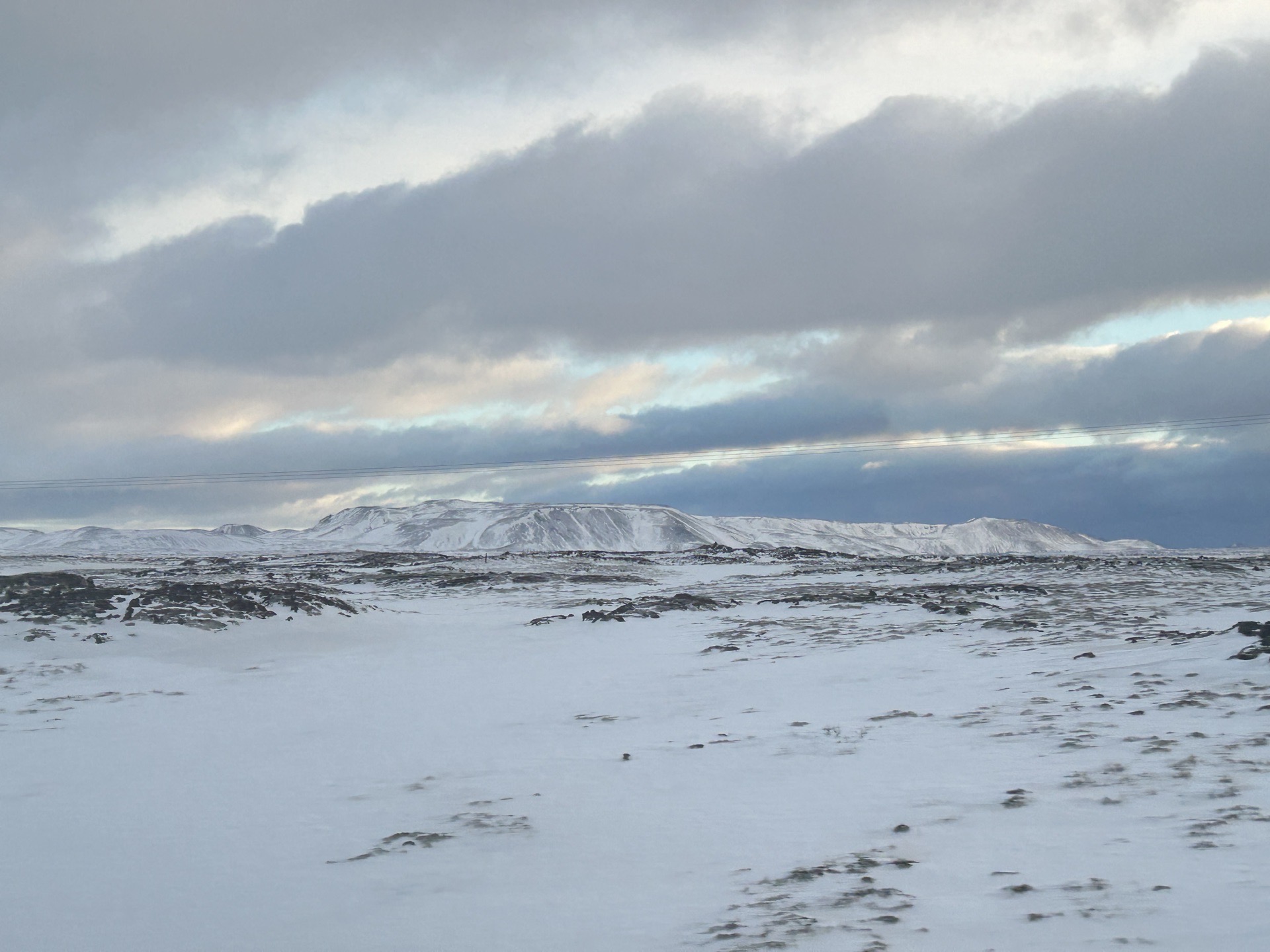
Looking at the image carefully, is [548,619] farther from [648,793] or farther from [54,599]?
[648,793]

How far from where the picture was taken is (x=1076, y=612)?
26.1 m

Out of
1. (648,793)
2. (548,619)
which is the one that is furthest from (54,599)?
(648,793)

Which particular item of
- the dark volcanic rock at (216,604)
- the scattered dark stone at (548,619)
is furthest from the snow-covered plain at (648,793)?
the scattered dark stone at (548,619)


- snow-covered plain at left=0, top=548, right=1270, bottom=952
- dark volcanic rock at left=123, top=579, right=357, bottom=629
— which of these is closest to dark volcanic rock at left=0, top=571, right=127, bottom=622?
dark volcanic rock at left=123, top=579, right=357, bottom=629

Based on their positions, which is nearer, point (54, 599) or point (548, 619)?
point (54, 599)

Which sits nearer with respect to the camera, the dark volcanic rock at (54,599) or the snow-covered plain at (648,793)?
the snow-covered plain at (648,793)

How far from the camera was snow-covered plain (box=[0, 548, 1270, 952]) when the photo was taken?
620 cm

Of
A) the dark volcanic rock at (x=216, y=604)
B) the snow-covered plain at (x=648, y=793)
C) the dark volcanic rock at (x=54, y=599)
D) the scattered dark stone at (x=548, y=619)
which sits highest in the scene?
the dark volcanic rock at (x=54, y=599)

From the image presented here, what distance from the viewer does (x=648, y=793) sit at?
9547 millimetres

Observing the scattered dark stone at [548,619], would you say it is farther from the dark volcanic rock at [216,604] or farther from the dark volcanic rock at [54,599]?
the dark volcanic rock at [54,599]

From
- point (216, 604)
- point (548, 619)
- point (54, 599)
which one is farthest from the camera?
point (548, 619)

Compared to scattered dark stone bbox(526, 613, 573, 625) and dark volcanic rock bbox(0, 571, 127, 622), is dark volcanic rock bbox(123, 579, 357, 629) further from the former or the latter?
scattered dark stone bbox(526, 613, 573, 625)

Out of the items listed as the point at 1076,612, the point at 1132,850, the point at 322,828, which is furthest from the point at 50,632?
the point at 1076,612

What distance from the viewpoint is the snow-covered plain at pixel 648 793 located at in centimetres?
620
